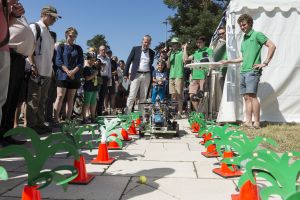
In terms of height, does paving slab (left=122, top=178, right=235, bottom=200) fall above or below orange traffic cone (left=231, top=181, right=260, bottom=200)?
below

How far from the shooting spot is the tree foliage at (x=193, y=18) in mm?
31266

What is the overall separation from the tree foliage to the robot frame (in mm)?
24468

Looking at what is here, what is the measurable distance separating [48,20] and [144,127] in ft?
7.98

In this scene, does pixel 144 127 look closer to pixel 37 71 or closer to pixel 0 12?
pixel 37 71

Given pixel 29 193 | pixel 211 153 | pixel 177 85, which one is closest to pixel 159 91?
pixel 177 85

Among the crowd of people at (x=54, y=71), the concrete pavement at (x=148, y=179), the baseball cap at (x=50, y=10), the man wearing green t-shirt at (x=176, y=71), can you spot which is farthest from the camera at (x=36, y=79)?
the man wearing green t-shirt at (x=176, y=71)

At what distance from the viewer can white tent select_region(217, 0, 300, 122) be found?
24.2 ft

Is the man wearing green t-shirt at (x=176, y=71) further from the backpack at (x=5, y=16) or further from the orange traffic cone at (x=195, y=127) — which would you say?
the backpack at (x=5, y=16)

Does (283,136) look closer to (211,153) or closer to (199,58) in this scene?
(211,153)

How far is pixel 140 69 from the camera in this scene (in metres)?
7.73

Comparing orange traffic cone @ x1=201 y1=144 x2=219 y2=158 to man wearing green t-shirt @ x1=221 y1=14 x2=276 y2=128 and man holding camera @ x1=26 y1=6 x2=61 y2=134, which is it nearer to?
man wearing green t-shirt @ x1=221 y1=14 x2=276 y2=128

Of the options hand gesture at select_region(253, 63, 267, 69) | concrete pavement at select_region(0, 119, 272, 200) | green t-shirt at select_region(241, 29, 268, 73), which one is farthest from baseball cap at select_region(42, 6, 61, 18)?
hand gesture at select_region(253, 63, 267, 69)

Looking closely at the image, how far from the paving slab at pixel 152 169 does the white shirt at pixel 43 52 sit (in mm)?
2454

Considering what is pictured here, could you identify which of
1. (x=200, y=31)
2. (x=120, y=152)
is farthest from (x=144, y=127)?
(x=200, y=31)
